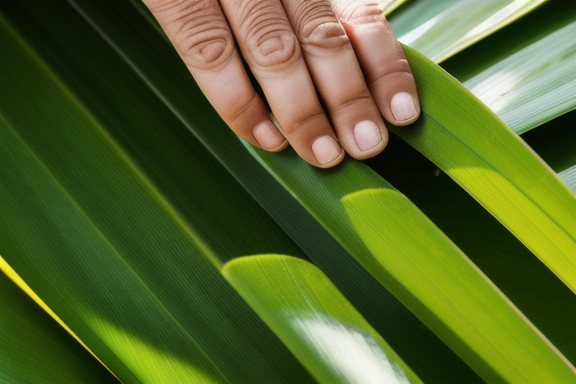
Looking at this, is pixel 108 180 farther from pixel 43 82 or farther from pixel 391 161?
pixel 391 161

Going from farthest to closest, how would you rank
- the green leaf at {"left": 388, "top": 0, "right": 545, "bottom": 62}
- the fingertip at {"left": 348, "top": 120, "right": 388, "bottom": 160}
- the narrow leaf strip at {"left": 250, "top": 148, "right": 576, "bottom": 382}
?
the green leaf at {"left": 388, "top": 0, "right": 545, "bottom": 62}, the fingertip at {"left": 348, "top": 120, "right": 388, "bottom": 160}, the narrow leaf strip at {"left": 250, "top": 148, "right": 576, "bottom": 382}

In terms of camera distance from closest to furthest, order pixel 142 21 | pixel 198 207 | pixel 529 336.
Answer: pixel 529 336, pixel 198 207, pixel 142 21

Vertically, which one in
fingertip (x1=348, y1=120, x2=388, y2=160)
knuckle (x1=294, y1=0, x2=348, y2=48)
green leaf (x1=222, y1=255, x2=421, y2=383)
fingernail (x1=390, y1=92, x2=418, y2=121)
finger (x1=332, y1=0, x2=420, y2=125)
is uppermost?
knuckle (x1=294, y1=0, x2=348, y2=48)

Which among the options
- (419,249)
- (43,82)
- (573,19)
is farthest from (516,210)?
(43,82)

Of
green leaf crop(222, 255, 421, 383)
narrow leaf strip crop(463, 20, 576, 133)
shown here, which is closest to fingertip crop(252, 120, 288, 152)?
green leaf crop(222, 255, 421, 383)

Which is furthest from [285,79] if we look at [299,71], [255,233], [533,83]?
[533,83]

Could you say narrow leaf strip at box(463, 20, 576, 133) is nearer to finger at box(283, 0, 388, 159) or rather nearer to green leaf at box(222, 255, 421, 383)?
finger at box(283, 0, 388, 159)

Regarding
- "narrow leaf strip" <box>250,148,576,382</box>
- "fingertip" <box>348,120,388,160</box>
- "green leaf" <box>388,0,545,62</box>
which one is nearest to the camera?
"narrow leaf strip" <box>250,148,576,382</box>
